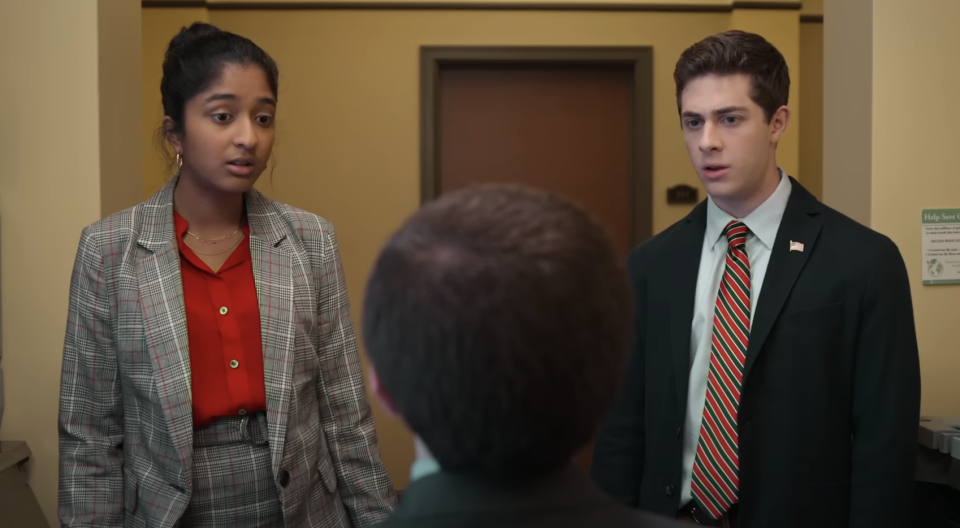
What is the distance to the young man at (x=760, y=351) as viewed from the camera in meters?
1.42

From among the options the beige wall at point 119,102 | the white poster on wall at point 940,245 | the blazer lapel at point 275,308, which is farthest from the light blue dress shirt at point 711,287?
the beige wall at point 119,102

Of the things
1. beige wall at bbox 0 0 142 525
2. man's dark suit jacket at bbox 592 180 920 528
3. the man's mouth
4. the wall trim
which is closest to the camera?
man's dark suit jacket at bbox 592 180 920 528

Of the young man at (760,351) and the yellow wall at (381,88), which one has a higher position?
the yellow wall at (381,88)

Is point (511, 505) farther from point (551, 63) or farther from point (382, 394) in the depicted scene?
point (551, 63)

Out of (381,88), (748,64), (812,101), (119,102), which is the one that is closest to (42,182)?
(119,102)

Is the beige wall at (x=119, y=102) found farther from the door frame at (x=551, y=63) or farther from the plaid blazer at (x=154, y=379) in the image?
the door frame at (x=551, y=63)

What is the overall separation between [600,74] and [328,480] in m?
3.15

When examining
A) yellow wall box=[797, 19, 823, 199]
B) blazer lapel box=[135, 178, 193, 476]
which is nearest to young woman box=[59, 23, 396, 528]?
blazer lapel box=[135, 178, 193, 476]

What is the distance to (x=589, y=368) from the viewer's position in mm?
628

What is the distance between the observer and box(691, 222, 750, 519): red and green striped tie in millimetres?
1475

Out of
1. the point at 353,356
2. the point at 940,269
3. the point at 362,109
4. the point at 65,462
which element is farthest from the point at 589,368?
the point at 362,109

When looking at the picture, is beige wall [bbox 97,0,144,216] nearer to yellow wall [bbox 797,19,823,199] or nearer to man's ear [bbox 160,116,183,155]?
man's ear [bbox 160,116,183,155]

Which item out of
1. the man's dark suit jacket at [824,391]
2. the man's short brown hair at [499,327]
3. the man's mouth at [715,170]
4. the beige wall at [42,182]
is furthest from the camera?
the beige wall at [42,182]

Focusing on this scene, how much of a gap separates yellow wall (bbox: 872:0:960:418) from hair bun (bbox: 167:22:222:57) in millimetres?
1696
